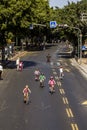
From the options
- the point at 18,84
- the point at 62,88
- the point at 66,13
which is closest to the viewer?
the point at 62,88

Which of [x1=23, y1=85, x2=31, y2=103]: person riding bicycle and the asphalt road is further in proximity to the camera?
[x1=23, y1=85, x2=31, y2=103]: person riding bicycle

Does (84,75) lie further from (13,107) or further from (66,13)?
(66,13)

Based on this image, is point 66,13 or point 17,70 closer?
point 17,70

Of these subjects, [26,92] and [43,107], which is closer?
[43,107]

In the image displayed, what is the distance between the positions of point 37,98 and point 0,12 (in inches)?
1047

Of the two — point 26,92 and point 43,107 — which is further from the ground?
point 26,92

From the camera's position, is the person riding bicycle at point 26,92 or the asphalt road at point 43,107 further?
the person riding bicycle at point 26,92

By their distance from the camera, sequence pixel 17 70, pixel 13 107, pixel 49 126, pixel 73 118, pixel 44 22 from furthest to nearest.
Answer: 1. pixel 44 22
2. pixel 17 70
3. pixel 13 107
4. pixel 73 118
5. pixel 49 126

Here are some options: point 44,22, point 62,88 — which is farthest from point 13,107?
point 44,22

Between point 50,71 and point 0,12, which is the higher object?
point 0,12

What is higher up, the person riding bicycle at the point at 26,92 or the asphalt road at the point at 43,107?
the person riding bicycle at the point at 26,92

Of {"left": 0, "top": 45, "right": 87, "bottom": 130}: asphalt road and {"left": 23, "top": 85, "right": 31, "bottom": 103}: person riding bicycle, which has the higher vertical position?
{"left": 23, "top": 85, "right": 31, "bottom": 103}: person riding bicycle

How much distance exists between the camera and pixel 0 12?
205 feet

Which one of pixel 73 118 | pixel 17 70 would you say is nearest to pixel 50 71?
pixel 17 70
